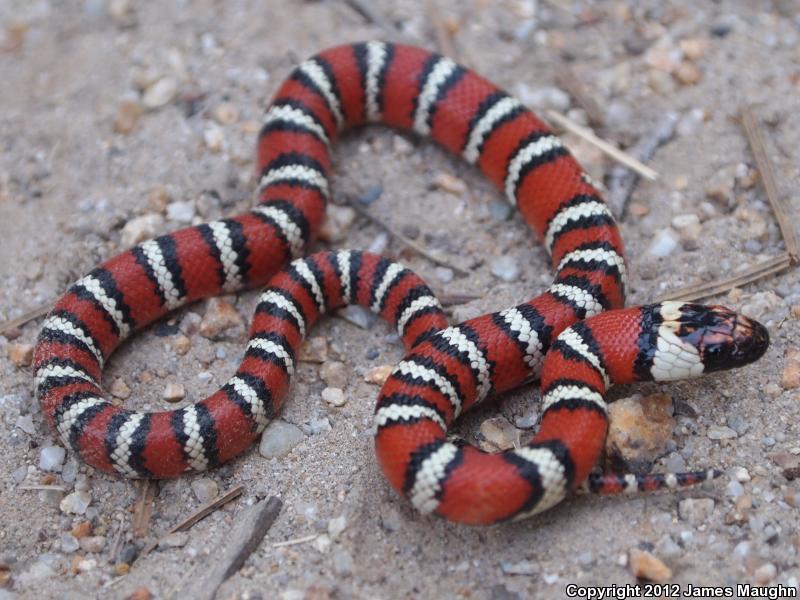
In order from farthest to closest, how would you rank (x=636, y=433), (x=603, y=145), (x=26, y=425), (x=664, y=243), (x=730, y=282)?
(x=603, y=145)
(x=664, y=243)
(x=730, y=282)
(x=26, y=425)
(x=636, y=433)

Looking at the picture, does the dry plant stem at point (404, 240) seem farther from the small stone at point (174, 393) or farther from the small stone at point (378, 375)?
the small stone at point (174, 393)

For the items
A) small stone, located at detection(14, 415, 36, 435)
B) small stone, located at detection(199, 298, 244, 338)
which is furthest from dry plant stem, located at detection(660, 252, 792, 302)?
small stone, located at detection(14, 415, 36, 435)

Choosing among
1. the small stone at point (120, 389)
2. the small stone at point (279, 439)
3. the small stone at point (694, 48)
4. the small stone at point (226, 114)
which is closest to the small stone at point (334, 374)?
the small stone at point (279, 439)

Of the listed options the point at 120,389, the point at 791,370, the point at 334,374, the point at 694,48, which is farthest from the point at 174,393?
the point at 694,48

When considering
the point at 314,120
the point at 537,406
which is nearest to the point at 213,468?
the point at 537,406

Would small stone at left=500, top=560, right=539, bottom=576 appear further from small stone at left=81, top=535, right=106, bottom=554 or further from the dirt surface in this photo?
small stone at left=81, top=535, right=106, bottom=554

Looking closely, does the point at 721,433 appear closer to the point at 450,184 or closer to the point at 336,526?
the point at 336,526
